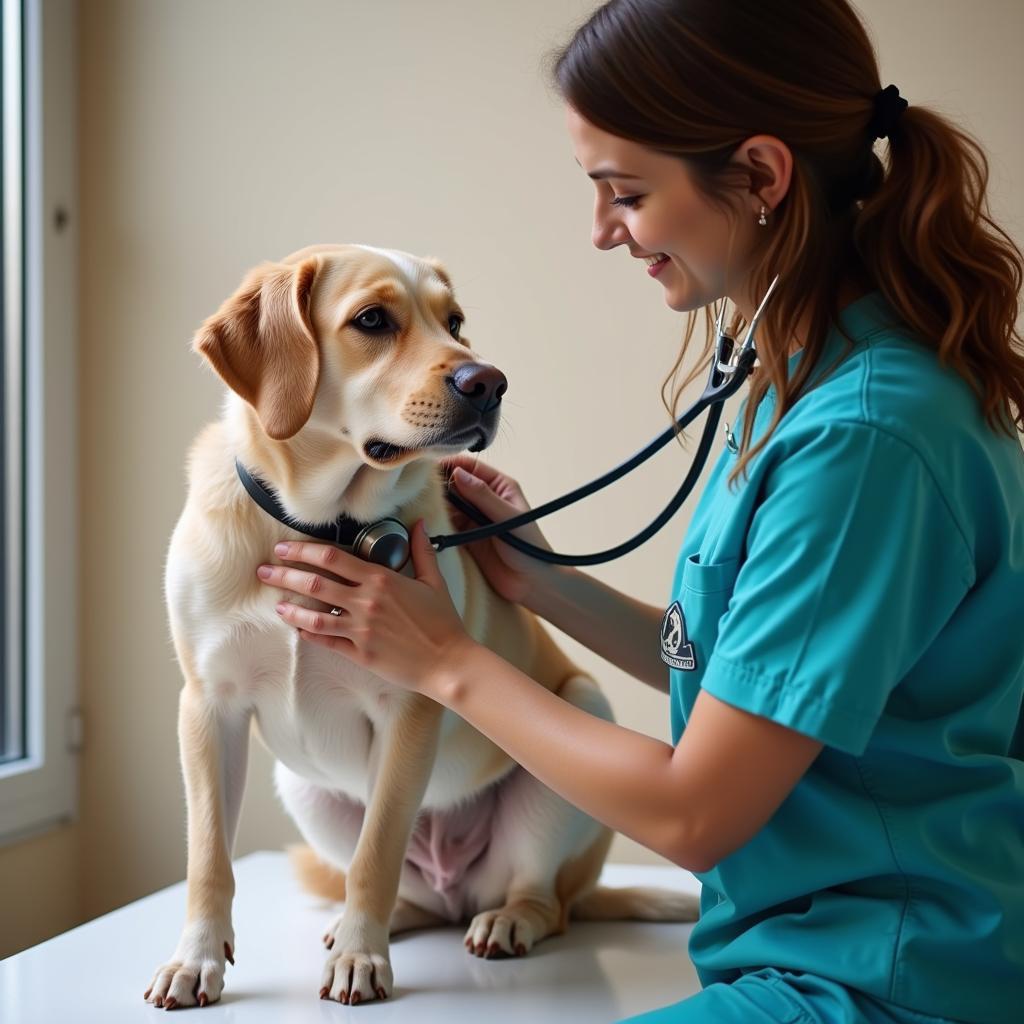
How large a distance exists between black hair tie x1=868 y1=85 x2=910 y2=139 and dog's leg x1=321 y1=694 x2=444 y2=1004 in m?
0.76

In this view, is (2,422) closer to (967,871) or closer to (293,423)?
(293,423)

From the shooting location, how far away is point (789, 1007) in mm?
926

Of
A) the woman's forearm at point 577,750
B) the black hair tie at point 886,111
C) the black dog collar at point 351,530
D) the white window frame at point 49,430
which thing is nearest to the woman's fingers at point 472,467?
the black dog collar at point 351,530

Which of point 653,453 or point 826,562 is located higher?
point 653,453

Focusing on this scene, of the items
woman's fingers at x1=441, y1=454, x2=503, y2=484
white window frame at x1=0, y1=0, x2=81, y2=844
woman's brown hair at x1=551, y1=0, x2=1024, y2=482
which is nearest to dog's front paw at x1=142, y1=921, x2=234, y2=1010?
woman's fingers at x1=441, y1=454, x2=503, y2=484

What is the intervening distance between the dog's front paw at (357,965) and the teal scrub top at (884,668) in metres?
0.40

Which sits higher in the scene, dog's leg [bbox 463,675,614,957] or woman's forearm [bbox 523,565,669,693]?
woman's forearm [bbox 523,565,669,693]

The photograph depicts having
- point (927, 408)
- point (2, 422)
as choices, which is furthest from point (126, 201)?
point (927, 408)

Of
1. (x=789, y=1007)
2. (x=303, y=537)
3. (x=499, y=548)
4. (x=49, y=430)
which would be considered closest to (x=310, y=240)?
(x=49, y=430)

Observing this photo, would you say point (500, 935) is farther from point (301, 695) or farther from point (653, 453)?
point (653, 453)

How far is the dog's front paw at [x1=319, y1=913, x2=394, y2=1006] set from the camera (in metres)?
1.21

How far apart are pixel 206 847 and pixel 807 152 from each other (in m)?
0.97

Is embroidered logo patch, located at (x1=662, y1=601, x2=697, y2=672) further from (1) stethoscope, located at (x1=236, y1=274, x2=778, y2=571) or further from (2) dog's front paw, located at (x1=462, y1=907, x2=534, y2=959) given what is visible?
(2) dog's front paw, located at (x1=462, y1=907, x2=534, y2=959)

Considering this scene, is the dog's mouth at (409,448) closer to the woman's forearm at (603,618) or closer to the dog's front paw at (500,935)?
the woman's forearm at (603,618)
